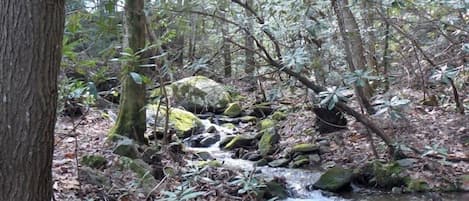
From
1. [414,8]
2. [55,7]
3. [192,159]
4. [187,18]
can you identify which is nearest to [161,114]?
[192,159]

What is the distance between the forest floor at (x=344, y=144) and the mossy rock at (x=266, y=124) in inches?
9.1

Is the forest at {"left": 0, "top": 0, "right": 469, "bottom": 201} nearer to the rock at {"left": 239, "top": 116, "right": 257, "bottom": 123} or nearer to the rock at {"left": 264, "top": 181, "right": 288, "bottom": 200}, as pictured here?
the rock at {"left": 264, "top": 181, "right": 288, "bottom": 200}

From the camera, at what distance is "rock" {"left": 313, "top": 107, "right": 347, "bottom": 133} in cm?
864

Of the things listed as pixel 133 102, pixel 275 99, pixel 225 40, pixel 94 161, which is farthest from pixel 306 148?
pixel 94 161

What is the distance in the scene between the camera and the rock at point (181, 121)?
31.4 feet

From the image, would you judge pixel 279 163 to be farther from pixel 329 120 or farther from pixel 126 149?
pixel 126 149

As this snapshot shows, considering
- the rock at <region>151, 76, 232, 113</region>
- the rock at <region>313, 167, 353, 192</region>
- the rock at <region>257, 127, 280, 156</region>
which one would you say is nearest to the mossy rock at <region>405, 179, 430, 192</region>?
the rock at <region>313, 167, 353, 192</region>

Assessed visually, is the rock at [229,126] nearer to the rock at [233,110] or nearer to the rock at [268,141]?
the rock at [233,110]

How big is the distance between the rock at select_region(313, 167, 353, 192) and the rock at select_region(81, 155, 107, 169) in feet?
8.96

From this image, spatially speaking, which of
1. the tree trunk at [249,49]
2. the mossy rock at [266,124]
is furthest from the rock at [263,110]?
the tree trunk at [249,49]

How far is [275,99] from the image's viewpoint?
730cm

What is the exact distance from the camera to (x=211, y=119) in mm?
11734

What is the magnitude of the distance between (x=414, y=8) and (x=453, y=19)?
560 millimetres

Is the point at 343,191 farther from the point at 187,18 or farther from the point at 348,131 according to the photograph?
the point at 187,18
